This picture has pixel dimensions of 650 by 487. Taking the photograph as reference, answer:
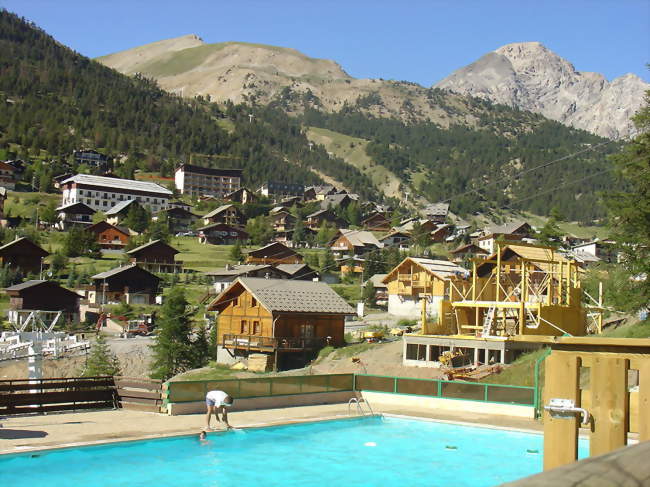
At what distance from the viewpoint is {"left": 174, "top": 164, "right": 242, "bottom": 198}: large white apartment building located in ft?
552

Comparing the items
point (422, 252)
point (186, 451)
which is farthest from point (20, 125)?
point (186, 451)

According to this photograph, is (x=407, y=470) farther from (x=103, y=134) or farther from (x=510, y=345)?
(x=103, y=134)

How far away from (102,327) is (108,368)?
2281 cm

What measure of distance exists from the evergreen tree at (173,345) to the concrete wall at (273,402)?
18.9 m

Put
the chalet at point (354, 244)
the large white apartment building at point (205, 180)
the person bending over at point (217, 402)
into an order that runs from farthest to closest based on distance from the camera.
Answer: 1. the large white apartment building at point (205, 180)
2. the chalet at point (354, 244)
3. the person bending over at point (217, 402)

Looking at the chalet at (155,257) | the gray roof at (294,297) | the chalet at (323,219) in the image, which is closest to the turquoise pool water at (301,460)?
the gray roof at (294,297)

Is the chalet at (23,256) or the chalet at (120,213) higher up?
the chalet at (120,213)

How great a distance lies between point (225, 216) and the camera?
129 m

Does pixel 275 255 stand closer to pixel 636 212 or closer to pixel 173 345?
pixel 173 345

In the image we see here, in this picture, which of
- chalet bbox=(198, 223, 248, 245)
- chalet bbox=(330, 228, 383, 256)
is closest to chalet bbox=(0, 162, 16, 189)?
chalet bbox=(198, 223, 248, 245)

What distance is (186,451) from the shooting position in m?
21.3

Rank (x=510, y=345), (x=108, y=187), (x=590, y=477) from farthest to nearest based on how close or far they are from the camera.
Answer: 1. (x=108, y=187)
2. (x=510, y=345)
3. (x=590, y=477)

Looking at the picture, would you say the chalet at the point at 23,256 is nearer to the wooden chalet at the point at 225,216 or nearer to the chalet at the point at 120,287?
the chalet at the point at 120,287

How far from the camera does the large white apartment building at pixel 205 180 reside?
552 ft
